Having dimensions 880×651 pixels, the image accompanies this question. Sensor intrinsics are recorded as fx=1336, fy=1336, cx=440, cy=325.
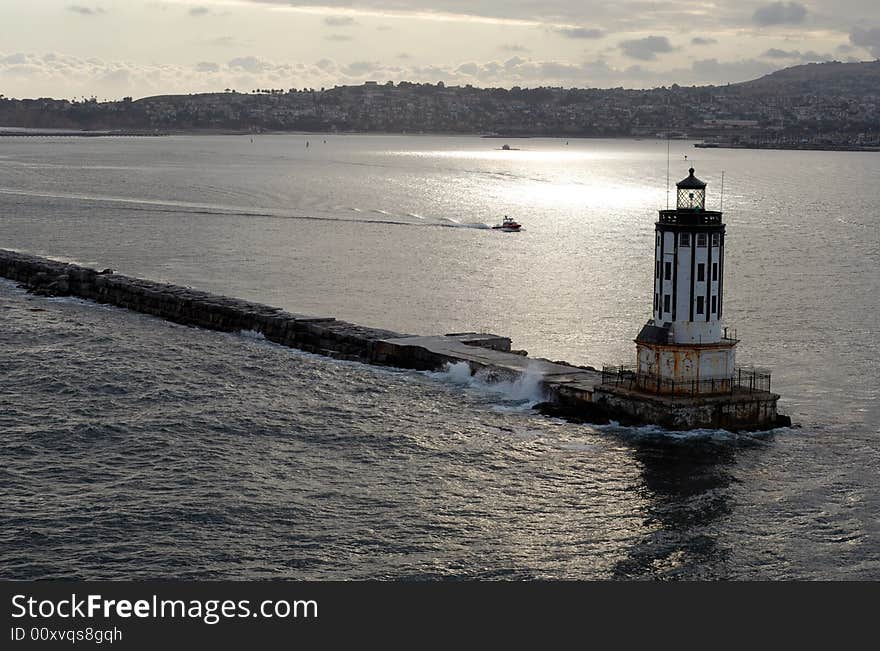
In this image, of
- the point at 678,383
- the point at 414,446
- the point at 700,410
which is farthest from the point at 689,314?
the point at 414,446

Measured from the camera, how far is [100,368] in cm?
3950

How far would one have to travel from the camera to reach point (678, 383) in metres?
33.4

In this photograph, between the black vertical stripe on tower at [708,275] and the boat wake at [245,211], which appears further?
the boat wake at [245,211]

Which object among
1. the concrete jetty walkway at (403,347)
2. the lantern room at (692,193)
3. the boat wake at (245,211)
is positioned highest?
the lantern room at (692,193)

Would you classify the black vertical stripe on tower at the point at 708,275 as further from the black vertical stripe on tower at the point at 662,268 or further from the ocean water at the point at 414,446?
the ocean water at the point at 414,446

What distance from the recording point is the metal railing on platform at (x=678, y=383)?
109 feet

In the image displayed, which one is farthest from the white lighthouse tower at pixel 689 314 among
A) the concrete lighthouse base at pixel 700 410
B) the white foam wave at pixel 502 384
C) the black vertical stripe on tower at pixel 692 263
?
the white foam wave at pixel 502 384

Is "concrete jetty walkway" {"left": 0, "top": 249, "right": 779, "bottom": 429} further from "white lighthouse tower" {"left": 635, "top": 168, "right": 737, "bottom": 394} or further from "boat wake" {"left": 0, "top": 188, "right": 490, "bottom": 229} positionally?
"boat wake" {"left": 0, "top": 188, "right": 490, "bottom": 229}

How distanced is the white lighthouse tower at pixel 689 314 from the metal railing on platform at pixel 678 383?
0.02 m

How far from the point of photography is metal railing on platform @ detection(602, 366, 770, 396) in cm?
3338

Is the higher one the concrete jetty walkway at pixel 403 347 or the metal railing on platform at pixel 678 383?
the metal railing on platform at pixel 678 383

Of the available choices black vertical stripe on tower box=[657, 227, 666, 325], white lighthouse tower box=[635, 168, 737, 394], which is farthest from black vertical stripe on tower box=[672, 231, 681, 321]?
black vertical stripe on tower box=[657, 227, 666, 325]

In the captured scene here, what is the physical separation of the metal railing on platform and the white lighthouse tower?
25 mm

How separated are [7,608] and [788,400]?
24277 mm
